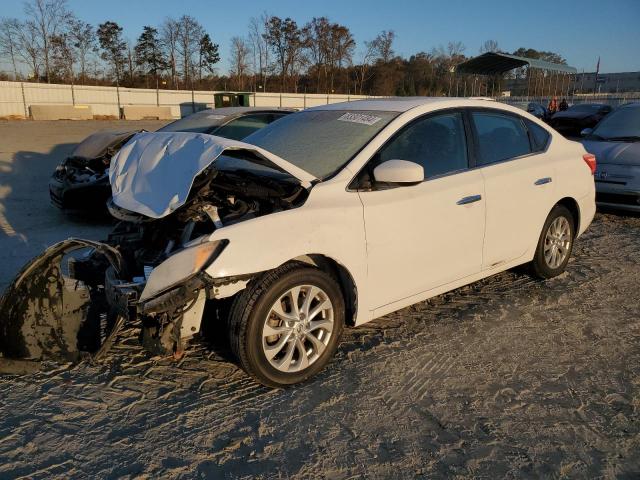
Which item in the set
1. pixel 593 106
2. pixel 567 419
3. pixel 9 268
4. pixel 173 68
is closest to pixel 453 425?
pixel 567 419

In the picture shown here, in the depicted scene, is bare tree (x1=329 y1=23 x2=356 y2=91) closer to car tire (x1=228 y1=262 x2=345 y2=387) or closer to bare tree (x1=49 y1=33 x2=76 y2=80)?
bare tree (x1=49 y1=33 x2=76 y2=80)

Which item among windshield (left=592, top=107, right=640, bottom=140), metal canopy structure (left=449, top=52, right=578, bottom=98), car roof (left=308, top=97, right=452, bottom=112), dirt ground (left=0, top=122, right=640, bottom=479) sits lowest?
dirt ground (left=0, top=122, right=640, bottom=479)

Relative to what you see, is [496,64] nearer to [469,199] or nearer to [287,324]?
[469,199]

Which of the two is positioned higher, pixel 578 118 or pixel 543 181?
pixel 543 181

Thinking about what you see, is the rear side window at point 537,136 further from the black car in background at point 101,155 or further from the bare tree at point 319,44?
the bare tree at point 319,44

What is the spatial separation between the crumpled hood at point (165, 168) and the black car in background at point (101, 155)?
327 centimetres

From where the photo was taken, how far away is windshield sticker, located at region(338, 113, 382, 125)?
389 centimetres

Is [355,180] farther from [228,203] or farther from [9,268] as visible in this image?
[9,268]

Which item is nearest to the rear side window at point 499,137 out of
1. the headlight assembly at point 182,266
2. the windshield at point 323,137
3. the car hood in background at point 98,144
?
the windshield at point 323,137

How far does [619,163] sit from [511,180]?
419 cm

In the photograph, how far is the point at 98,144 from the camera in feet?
26.7

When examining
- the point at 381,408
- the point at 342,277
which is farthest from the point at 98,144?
the point at 381,408

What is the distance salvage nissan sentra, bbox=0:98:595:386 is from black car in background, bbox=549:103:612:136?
1955 cm

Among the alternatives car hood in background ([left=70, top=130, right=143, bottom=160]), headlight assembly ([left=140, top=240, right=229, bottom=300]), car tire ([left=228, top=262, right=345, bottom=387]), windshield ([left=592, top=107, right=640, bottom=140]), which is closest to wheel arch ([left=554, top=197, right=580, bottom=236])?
car tire ([left=228, top=262, right=345, bottom=387])
